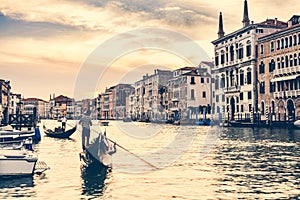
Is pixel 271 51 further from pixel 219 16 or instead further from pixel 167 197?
pixel 167 197

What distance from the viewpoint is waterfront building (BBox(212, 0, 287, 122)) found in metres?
53.3

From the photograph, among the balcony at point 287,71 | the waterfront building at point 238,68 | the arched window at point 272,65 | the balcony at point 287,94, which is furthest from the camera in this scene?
the waterfront building at point 238,68

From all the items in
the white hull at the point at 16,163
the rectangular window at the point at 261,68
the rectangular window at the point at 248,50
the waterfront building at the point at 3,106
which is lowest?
the white hull at the point at 16,163

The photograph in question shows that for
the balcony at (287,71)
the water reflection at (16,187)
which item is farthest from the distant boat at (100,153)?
the balcony at (287,71)

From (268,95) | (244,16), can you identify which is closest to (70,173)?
(268,95)

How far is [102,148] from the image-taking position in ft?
49.4

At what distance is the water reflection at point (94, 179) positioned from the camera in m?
11.4

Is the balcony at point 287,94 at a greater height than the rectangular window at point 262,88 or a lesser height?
lesser

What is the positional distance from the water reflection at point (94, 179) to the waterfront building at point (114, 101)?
10875cm

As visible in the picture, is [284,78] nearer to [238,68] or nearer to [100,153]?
[238,68]

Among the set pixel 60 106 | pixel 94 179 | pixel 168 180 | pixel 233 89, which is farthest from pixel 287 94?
pixel 60 106

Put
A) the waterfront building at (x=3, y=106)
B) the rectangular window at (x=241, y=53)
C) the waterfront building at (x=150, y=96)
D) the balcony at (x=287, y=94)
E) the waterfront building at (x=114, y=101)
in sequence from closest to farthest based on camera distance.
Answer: the balcony at (x=287, y=94) < the waterfront building at (x=3, y=106) < the rectangular window at (x=241, y=53) < the waterfront building at (x=150, y=96) < the waterfront building at (x=114, y=101)

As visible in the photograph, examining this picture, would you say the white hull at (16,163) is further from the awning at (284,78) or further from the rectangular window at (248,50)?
the rectangular window at (248,50)

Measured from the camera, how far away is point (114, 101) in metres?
143
